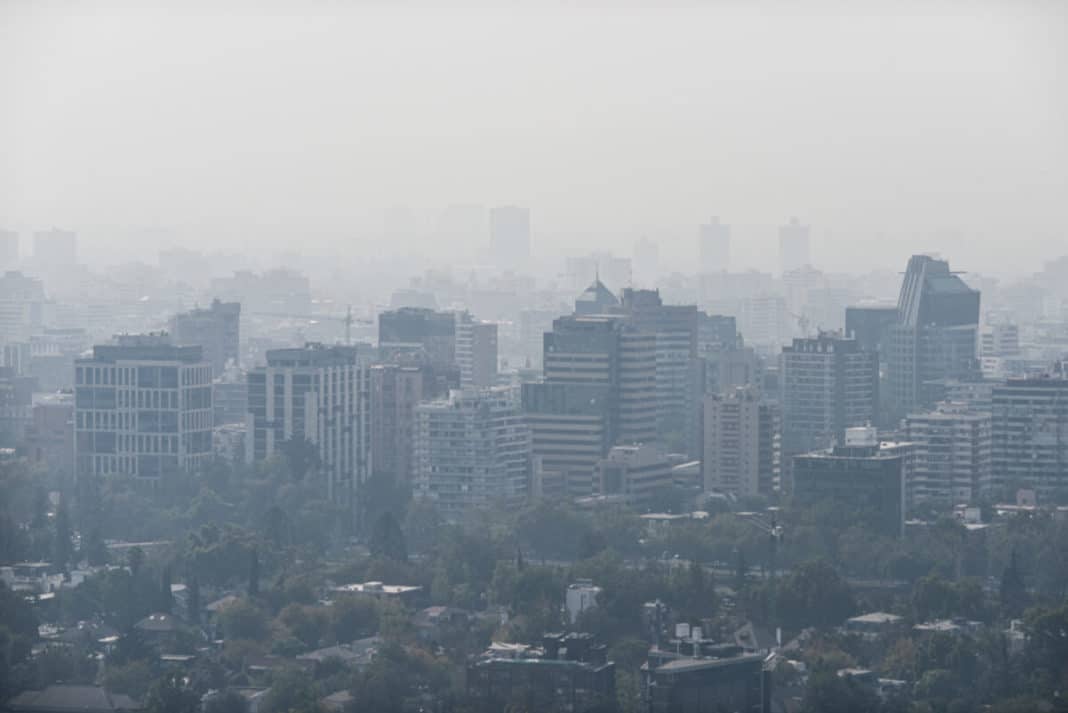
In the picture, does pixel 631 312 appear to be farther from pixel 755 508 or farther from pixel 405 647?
pixel 405 647

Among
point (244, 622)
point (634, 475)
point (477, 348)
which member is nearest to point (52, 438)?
point (634, 475)

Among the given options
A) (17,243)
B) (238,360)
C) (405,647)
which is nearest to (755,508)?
(405,647)

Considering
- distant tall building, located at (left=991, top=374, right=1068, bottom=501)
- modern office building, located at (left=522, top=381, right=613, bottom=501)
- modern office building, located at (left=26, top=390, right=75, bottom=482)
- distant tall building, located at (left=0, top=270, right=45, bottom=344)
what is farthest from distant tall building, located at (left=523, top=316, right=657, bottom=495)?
distant tall building, located at (left=0, top=270, right=45, bottom=344)

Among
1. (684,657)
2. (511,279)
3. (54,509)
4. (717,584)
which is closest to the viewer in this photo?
(684,657)

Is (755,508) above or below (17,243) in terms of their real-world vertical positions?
below

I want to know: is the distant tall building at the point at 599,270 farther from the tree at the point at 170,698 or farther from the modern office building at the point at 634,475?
the tree at the point at 170,698

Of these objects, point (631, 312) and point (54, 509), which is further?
point (631, 312)

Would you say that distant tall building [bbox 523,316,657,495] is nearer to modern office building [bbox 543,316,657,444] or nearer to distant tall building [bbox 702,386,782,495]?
modern office building [bbox 543,316,657,444]

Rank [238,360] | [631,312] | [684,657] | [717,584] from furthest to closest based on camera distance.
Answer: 1. [238,360]
2. [631,312]
3. [717,584]
4. [684,657]
